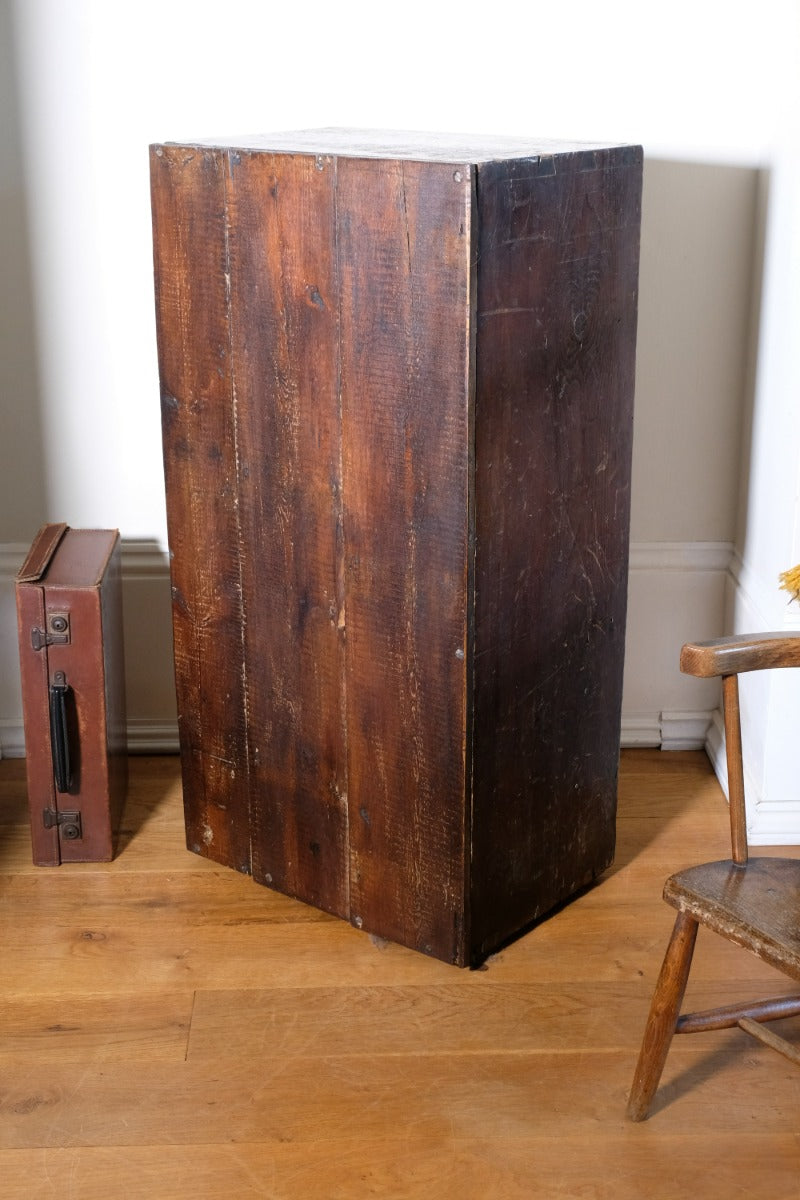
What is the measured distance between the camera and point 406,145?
2152 millimetres

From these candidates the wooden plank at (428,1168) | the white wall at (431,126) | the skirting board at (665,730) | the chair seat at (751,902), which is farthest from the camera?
the skirting board at (665,730)

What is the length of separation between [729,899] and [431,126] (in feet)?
5.31

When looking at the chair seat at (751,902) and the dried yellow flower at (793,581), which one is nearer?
the chair seat at (751,902)

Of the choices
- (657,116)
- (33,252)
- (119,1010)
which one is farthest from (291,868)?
(657,116)

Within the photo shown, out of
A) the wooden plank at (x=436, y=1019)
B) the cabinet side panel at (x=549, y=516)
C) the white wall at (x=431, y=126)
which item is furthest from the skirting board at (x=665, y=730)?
the wooden plank at (x=436, y=1019)

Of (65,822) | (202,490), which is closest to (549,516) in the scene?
(202,490)

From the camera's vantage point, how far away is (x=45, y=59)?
104 inches

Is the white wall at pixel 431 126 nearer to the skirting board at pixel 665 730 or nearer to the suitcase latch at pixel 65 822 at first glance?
the skirting board at pixel 665 730

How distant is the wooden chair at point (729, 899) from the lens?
5.75ft

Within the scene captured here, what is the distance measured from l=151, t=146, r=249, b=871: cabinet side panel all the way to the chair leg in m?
0.89

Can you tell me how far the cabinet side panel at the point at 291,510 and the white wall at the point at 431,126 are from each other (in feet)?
2.18

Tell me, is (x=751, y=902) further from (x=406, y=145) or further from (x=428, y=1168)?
(x=406, y=145)

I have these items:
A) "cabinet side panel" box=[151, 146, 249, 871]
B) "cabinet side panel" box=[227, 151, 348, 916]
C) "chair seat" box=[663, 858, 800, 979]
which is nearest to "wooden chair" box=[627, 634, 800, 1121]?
"chair seat" box=[663, 858, 800, 979]

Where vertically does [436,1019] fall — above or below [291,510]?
below
